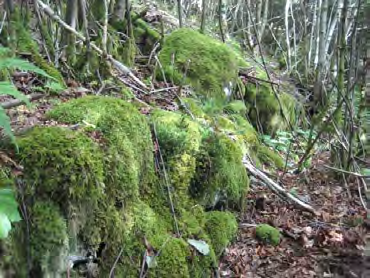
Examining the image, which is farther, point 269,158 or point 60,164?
point 269,158

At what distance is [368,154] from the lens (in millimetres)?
5309

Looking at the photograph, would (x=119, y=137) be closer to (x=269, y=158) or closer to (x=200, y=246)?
(x=200, y=246)

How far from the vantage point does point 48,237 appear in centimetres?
226

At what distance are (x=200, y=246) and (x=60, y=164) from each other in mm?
1415

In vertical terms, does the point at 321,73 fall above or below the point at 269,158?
above

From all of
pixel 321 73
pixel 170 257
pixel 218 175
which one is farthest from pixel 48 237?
pixel 321 73

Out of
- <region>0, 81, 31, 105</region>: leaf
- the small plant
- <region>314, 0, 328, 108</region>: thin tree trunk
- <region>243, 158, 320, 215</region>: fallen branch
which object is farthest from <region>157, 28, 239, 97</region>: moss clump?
the small plant

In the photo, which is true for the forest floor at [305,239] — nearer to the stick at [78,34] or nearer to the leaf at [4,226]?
the stick at [78,34]

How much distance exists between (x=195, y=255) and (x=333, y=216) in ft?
6.65

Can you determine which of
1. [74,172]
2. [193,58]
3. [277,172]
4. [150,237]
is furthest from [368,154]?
[74,172]

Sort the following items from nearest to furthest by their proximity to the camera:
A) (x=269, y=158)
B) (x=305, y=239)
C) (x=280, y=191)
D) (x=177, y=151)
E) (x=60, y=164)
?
(x=60, y=164)
(x=177, y=151)
(x=305, y=239)
(x=280, y=191)
(x=269, y=158)

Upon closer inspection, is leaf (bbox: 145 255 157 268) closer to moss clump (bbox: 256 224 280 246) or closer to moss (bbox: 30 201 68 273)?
moss (bbox: 30 201 68 273)

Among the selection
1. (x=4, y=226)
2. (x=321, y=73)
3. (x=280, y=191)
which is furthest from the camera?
(x=321, y=73)

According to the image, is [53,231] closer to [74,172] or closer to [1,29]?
[74,172]
